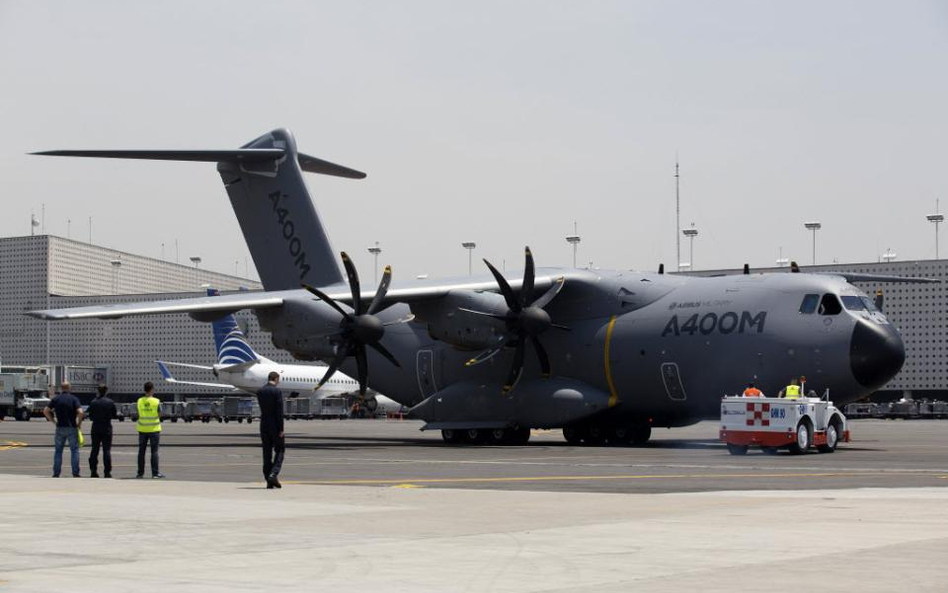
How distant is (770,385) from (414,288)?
959 centimetres

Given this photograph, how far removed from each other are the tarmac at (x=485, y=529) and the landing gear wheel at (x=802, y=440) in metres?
4.32

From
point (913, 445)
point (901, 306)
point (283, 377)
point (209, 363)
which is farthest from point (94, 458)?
point (209, 363)

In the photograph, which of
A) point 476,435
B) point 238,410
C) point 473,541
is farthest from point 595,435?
point 238,410

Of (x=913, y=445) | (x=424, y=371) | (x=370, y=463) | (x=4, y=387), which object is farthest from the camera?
(x=4, y=387)

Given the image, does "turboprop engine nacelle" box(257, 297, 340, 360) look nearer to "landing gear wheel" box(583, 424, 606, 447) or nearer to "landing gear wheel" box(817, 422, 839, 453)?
"landing gear wheel" box(583, 424, 606, 447)

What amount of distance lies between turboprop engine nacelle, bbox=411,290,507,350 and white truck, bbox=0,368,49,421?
53.5 meters

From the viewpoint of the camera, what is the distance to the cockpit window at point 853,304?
3100 cm

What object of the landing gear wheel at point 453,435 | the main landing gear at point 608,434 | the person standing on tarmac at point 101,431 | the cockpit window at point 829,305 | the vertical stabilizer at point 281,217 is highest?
the vertical stabilizer at point 281,217

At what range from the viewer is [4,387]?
82.6m

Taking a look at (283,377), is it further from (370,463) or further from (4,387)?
(370,463)

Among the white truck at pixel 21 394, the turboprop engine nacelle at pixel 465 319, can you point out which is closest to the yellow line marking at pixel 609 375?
the turboprop engine nacelle at pixel 465 319

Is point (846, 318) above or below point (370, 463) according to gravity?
above

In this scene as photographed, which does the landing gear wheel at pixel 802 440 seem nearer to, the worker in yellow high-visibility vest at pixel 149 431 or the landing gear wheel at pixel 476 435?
the landing gear wheel at pixel 476 435

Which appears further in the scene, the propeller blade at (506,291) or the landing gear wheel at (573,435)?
the landing gear wheel at (573,435)
